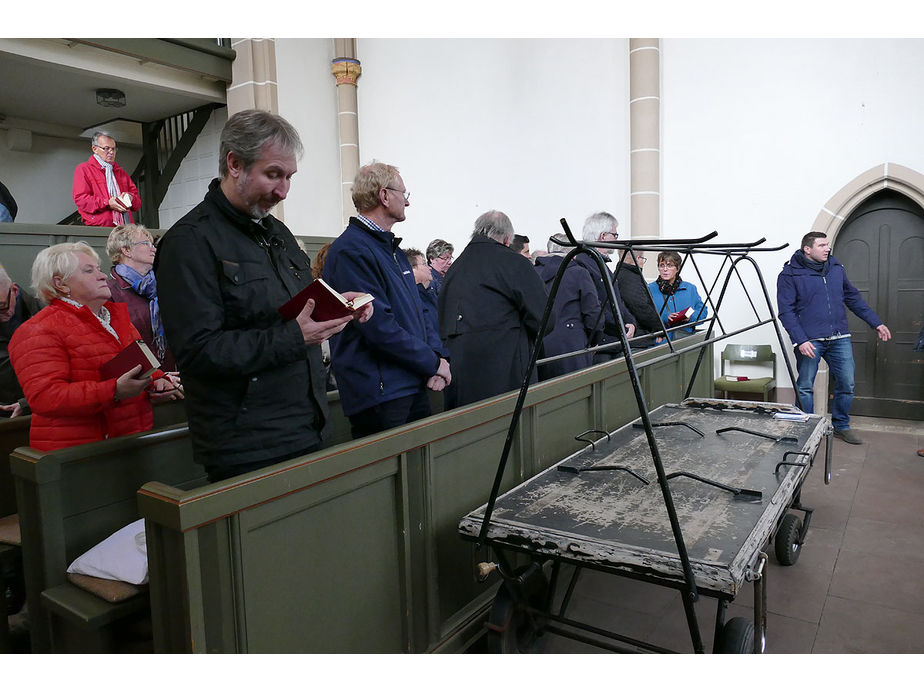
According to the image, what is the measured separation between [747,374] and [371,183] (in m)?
6.00

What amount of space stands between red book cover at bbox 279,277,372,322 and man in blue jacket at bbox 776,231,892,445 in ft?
16.9

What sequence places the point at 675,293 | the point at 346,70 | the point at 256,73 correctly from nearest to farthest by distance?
the point at 675,293 < the point at 256,73 < the point at 346,70

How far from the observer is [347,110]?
31.9 feet

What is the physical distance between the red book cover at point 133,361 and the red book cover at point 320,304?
73cm

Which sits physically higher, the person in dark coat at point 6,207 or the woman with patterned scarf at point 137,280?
the person in dark coat at point 6,207

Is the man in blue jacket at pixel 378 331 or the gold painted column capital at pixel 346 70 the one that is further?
the gold painted column capital at pixel 346 70

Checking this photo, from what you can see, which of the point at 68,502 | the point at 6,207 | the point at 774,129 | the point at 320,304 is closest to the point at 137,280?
the point at 68,502

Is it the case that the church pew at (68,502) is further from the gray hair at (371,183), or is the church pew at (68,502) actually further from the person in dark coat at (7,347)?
the person in dark coat at (7,347)

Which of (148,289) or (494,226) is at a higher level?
(494,226)

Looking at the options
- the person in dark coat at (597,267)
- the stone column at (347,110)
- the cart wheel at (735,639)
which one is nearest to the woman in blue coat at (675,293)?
the person in dark coat at (597,267)

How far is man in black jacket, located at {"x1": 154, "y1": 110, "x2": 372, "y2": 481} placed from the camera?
5.82 ft

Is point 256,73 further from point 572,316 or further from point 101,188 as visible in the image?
point 572,316

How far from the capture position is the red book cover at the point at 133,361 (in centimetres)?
234

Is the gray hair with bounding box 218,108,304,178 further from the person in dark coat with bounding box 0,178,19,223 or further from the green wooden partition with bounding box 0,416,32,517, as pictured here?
the person in dark coat with bounding box 0,178,19,223
